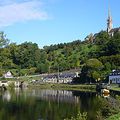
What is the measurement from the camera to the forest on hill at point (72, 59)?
117m

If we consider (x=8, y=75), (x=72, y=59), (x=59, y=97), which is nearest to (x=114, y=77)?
(x=59, y=97)

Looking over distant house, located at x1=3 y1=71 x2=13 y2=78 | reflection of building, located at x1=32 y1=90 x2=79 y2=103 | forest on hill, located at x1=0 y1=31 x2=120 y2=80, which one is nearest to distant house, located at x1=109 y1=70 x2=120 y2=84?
forest on hill, located at x1=0 y1=31 x2=120 y2=80

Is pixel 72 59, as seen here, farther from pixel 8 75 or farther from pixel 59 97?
pixel 59 97

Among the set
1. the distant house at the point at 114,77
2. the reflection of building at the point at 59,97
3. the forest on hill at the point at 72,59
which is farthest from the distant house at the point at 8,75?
the reflection of building at the point at 59,97

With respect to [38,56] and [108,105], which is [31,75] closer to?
[38,56]

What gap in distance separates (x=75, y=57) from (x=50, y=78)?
22.6 meters

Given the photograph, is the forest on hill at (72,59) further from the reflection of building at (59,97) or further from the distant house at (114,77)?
the reflection of building at (59,97)

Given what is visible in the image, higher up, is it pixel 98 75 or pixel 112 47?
pixel 112 47

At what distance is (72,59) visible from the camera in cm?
16375

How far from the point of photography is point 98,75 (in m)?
110

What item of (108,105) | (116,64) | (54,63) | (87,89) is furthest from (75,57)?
(108,105)

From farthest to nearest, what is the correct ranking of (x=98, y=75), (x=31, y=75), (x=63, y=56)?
(x=63, y=56), (x=31, y=75), (x=98, y=75)

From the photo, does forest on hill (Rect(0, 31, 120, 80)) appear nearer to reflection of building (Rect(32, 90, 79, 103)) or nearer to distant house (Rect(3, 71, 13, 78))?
distant house (Rect(3, 71, 13, 78))

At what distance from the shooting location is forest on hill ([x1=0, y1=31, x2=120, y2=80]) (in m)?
117
